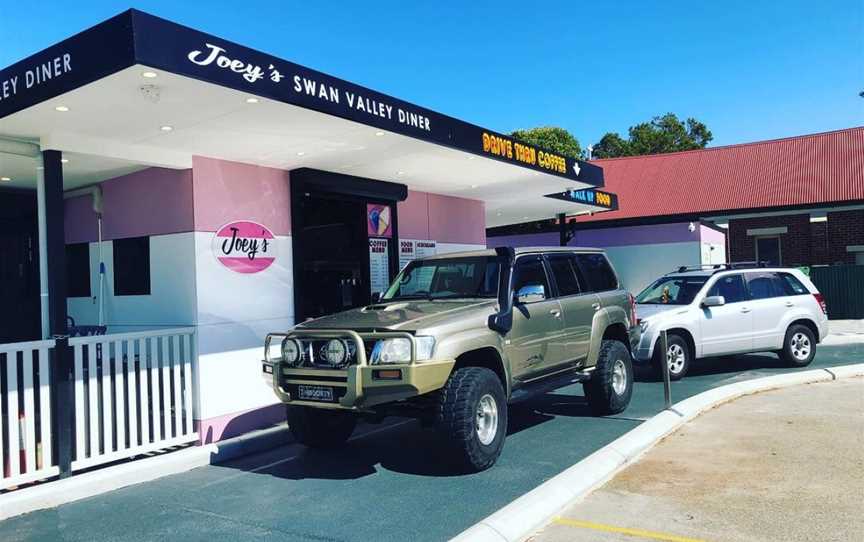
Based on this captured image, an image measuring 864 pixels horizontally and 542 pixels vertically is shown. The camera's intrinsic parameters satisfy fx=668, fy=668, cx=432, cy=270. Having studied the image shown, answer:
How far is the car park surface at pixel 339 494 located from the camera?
490cm

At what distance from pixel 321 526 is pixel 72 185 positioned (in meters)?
6.69

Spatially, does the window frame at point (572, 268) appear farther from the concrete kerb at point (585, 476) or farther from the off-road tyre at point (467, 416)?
the off-road tyre at point (467, 416)

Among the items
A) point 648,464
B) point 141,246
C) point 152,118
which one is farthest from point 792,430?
point 141,246

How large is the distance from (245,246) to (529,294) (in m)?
3.69

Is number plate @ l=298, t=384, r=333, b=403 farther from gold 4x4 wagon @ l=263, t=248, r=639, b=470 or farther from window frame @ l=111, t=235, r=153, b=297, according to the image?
window frame @ l=111, t=235, r=153, b=297

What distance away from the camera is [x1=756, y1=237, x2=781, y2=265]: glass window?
26016mm

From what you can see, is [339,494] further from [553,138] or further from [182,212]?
[553,138]

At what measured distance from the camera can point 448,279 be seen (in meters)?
7.37

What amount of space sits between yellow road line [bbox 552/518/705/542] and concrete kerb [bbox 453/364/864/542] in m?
0.15

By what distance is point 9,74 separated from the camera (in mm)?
5848


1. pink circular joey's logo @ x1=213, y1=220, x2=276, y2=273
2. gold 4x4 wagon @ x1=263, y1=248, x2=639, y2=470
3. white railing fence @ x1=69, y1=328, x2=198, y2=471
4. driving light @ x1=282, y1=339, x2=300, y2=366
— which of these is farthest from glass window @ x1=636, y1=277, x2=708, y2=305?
white railing fence @ x1=69, y1=328, x2=198, y2=471

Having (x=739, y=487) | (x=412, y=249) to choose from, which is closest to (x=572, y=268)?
(x=739, y=487)

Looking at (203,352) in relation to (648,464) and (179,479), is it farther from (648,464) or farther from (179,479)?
(648,464)

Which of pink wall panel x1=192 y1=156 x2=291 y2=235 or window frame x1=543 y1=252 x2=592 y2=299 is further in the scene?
pink wall panel x1=192 y1=156 x2=291 y2=235
